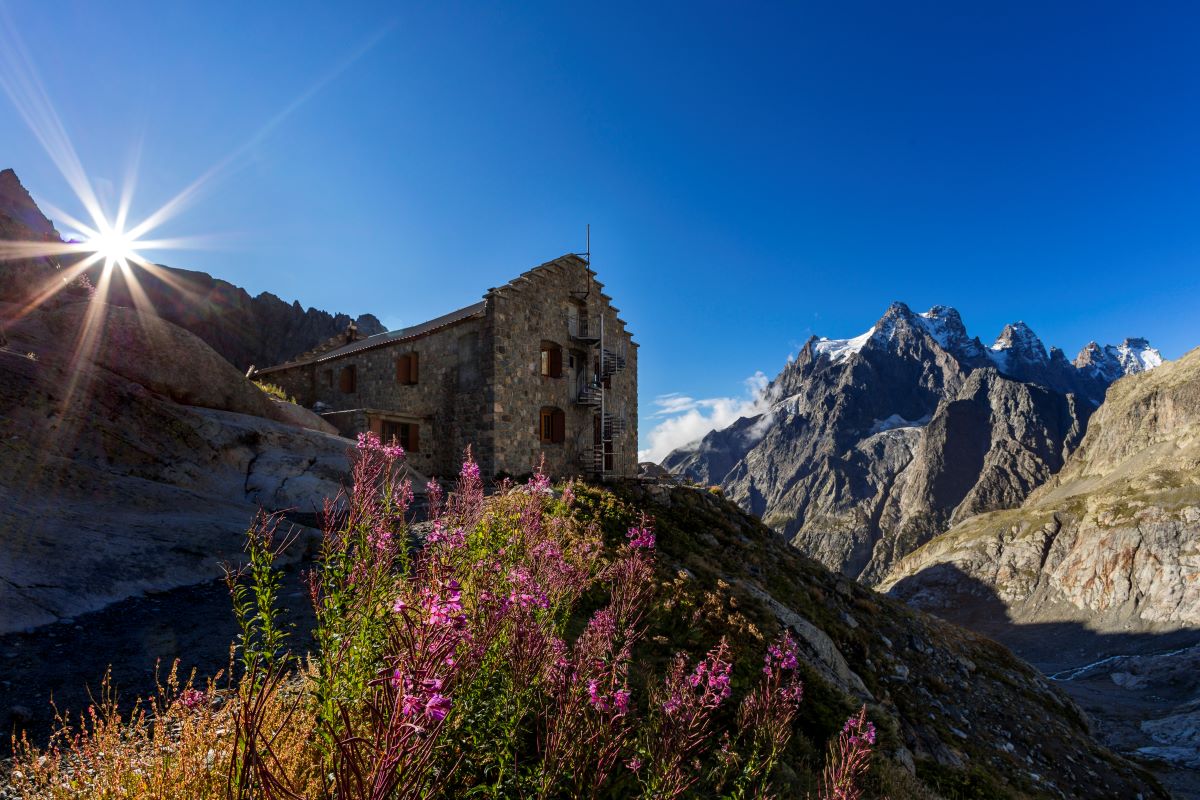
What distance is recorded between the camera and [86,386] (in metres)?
12.4

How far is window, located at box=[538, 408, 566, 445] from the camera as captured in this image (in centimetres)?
2697

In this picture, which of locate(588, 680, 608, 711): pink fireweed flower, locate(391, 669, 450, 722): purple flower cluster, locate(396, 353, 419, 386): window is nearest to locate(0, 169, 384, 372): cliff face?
locate(396, 353, 419, 386): window

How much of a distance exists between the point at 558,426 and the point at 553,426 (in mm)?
248

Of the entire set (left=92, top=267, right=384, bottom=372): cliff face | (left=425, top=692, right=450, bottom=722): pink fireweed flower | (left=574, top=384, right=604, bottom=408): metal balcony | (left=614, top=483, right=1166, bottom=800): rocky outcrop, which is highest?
(left=92, top=267, right=384, bottom=372): cliff face

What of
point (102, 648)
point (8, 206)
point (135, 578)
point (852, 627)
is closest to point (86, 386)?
point (135, 578)

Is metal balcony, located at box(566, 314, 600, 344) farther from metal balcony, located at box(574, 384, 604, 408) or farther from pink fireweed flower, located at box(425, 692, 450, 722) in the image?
pink fireweed flower, located at box(425, 692, 450, 722)

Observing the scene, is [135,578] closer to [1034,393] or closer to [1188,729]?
[1188,729]

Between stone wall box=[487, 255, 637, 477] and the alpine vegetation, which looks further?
stone wall box=[487, 255, 637, 477]

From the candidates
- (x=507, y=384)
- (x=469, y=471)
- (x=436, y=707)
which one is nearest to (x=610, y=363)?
(x=507, y=384)

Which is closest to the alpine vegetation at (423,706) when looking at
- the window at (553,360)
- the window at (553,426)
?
the window at (553,426)

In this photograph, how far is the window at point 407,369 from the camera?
88.3ft

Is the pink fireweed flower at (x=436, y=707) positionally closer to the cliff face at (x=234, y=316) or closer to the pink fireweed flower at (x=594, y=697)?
the pink fireweed flower at (x=594, y=697)

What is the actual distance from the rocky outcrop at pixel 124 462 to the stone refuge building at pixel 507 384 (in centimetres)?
781

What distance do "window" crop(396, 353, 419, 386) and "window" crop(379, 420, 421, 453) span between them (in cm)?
204
